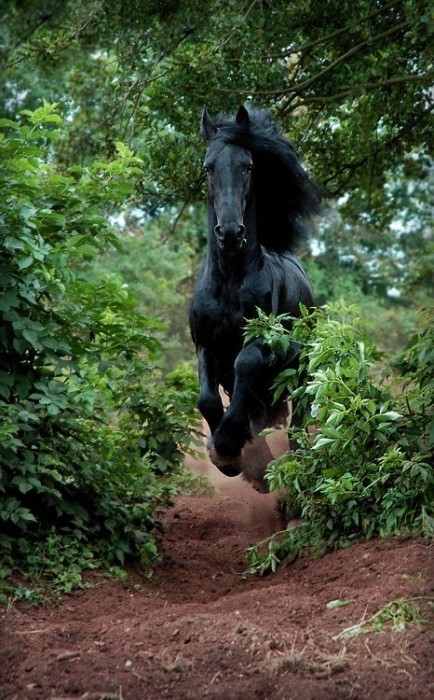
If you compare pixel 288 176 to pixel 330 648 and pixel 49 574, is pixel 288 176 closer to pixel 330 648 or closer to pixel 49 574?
pixel 49 574

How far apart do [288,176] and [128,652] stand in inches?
197

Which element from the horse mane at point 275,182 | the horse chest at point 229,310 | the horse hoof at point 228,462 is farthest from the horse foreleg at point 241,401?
the horse mane at point 275,182

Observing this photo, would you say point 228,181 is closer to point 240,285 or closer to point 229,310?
point 240,285

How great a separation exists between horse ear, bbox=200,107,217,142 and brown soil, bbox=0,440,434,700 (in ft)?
11.4

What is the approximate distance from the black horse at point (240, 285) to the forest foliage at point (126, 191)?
0.37 metres

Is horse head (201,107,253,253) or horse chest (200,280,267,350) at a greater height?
horse head (201,107,253,253)

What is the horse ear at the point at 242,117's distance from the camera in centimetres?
815

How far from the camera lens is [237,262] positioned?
323 inches

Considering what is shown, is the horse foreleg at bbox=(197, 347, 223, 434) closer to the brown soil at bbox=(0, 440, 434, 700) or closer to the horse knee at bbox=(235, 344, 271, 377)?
the horse knee at bbox=(235, 344, 271, 377)

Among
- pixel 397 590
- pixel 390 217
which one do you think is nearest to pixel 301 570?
pixel 397 590

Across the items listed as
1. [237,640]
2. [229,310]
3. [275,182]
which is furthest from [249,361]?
[237,640]

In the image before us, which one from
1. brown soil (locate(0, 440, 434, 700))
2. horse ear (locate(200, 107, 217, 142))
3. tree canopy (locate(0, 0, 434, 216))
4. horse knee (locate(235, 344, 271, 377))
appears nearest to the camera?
brown soil (locate(0, 440, 434, 700))

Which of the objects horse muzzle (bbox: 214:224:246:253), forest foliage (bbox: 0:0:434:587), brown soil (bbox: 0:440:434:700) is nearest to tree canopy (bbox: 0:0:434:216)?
forest foliage (bbox: 0:0:434:587)

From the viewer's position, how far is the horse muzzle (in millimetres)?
7500
